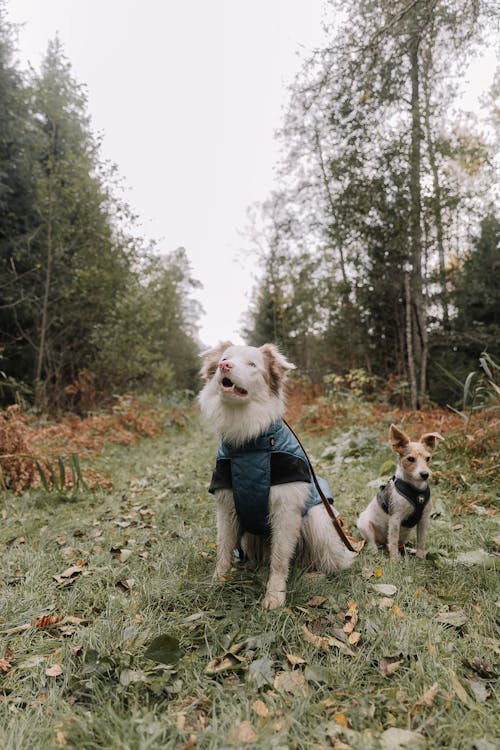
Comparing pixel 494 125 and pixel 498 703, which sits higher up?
pixel 494 125

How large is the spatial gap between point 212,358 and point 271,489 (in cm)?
97

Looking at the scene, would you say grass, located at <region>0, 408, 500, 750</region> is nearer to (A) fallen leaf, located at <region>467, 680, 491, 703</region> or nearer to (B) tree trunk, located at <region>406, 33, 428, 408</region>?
(A) fallen leaf, located at <region>467, 680, 491, 703</region>

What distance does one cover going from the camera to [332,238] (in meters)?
10.4

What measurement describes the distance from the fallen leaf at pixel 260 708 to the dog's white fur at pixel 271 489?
2.43 ft

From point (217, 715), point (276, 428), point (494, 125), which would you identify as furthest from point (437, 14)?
point (494, 125)

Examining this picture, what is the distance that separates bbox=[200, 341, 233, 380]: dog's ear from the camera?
280 centimetres

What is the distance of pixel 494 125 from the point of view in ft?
47.0

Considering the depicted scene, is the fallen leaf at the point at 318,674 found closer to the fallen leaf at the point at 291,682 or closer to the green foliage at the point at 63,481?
the fallen leaf at the point at 291,682

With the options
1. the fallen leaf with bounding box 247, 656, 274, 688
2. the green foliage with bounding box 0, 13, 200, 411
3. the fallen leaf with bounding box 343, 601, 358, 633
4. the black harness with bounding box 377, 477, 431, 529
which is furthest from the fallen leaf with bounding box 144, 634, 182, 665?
the green foliage with bounding box 0, 13, 200, 411

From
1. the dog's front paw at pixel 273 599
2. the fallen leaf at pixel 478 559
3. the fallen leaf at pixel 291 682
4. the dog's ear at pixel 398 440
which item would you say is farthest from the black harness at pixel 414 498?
the fallen leaf at pixel 291 682

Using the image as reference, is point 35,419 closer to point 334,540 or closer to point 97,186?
point 97,186

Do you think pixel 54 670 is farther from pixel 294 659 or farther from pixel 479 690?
pixel 479 690

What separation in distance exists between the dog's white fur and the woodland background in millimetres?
5536

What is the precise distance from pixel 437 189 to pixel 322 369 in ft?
24.0
